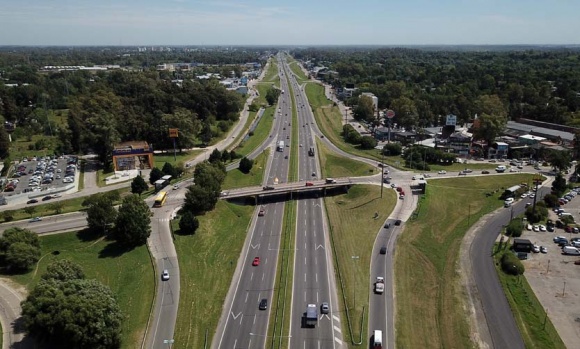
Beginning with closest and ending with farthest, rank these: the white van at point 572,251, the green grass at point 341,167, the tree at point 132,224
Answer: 1. the tree at point 132,224
2. the white van at point 572,251
3. the green grass at point 341,167

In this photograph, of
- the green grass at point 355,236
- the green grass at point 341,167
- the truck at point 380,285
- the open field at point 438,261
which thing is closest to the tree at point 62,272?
the green grass at point 355,236

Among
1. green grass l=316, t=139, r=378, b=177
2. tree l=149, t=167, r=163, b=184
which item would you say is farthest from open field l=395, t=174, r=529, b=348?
tree l=149, t=167, r=163, b=184

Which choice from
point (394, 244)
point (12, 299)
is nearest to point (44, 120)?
point (12, 299)

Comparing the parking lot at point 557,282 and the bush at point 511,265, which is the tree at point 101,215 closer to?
the bush at point 511,265

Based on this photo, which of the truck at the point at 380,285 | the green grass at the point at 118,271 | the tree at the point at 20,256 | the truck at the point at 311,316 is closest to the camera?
the truck at the point at 311,316

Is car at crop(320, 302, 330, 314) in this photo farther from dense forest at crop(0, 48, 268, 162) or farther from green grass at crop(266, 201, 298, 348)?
dense forest at crop(0, 48, 268, 162)

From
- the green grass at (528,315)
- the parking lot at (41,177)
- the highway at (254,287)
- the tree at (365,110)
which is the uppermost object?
the tree at (365,110)

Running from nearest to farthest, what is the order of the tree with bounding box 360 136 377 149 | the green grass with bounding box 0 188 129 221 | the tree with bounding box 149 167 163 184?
the green grass with bounding box 0 188 129 221 < the tree with bounding box 149 167 163 184 < the tree with bounding box 360 136 377 149
